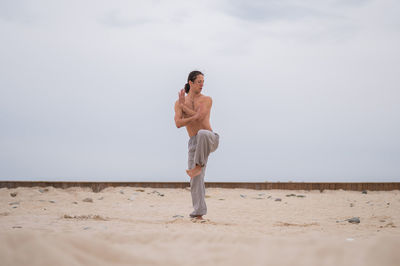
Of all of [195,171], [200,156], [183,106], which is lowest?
[195,171]

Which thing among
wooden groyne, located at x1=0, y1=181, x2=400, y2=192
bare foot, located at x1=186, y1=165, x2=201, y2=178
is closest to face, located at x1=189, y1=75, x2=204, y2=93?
bare foot, located at x1=186, y1=165, x2=201, y2=178

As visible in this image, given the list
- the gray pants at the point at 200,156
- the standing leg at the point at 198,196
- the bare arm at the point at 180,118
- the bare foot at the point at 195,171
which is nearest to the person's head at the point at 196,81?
the bare arm at the point at 180,118

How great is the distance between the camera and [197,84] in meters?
4.89

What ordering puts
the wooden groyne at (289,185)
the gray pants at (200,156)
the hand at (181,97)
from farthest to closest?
the wooden groyne at (289,185) → the hand at (181,97) → the gray pants at (200,156)

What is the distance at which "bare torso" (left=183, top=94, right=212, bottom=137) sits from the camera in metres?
4.88

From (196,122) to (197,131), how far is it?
4.5 inches

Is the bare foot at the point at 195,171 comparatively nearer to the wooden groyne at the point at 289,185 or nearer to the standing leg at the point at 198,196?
the standing leg at the point at 198,196

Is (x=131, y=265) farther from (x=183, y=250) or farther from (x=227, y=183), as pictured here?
(x=227, y=183)

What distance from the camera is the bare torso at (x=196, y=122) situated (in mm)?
4879

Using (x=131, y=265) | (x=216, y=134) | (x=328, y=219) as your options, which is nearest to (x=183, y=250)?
(x=131, y=265)

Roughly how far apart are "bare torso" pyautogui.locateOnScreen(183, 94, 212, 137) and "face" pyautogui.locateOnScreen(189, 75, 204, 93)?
104 mm

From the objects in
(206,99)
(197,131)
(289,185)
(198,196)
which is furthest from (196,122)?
(289,185)

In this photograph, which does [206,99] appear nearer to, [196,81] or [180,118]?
[196,81]

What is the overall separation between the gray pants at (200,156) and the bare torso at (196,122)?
0.31 feet
